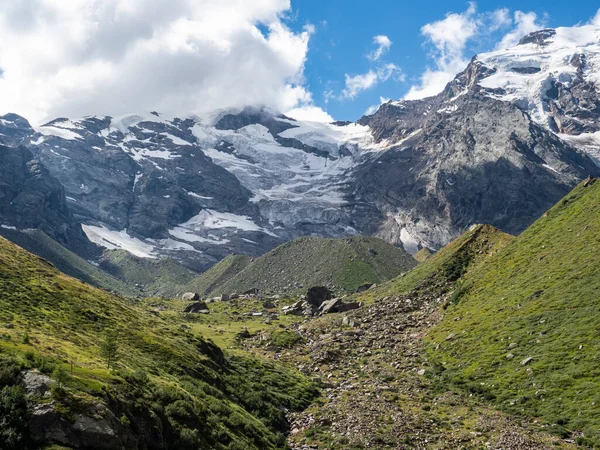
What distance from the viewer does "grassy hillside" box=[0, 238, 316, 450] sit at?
2656 cm

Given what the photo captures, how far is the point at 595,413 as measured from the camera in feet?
132

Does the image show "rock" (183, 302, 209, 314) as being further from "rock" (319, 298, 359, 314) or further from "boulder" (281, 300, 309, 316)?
"rock" (319, 298, 359, 314)

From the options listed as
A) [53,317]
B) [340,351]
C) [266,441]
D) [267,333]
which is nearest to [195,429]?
[266,441]

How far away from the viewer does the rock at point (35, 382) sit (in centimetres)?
2625

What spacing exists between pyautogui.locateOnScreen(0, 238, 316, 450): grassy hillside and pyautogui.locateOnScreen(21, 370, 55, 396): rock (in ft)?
1.16

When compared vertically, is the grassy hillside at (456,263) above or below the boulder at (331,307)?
below

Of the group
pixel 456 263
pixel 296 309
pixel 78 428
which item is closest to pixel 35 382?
pixel 78 428

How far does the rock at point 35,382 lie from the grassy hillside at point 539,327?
122ft

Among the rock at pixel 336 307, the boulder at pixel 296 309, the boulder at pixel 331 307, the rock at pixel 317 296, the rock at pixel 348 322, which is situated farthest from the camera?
the rock at pixel 317 296

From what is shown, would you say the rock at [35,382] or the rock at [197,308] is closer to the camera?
the rock at [35,382]

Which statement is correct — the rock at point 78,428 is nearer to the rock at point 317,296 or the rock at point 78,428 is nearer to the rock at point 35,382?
the rock at point 35,382

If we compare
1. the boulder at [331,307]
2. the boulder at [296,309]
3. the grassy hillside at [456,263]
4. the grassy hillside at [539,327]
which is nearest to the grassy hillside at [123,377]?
the grassy hillside at [539,327]

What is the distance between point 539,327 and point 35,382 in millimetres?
51244

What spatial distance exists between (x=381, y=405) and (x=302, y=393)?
976 cm
